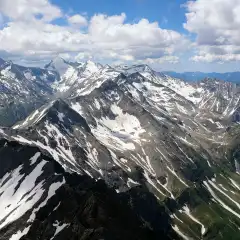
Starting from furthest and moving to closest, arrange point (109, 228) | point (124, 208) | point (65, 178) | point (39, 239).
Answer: point (65, 178) < point (124, 208) < point (39, 239) < point (109, 228)

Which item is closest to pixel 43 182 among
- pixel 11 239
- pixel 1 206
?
pixel 1 206

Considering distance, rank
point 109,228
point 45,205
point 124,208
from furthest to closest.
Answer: point 45,205
point 124,208
point 109,228

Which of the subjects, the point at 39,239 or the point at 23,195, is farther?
the point at 23,195

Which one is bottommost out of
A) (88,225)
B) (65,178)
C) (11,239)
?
(11,239)

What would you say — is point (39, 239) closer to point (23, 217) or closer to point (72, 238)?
point (72, 238)

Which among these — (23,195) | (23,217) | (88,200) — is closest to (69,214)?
(88,200)

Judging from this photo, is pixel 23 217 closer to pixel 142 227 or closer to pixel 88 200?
pixel 88 200

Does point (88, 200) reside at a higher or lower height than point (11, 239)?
higher

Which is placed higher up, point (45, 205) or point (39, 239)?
point (45, 205)

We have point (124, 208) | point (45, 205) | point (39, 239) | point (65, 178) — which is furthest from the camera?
point (65, 178)
